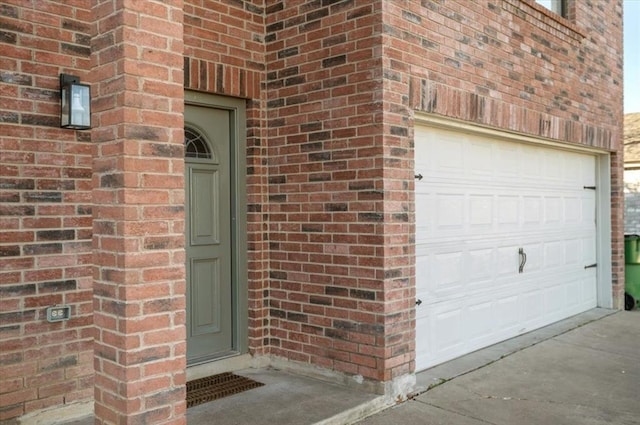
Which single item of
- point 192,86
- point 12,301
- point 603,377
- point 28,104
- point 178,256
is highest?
point 192,86

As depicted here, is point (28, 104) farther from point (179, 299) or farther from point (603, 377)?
point (603, 377)

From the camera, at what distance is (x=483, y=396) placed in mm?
4648

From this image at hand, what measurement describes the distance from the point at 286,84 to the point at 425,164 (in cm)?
138

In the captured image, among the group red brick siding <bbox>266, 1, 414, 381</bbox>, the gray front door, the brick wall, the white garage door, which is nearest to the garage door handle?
the white garage door

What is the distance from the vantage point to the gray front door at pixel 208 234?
185 inches

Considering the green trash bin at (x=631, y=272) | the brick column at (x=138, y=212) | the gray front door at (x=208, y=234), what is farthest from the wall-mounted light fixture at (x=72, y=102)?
the green trash bin at (x=631, y=272)

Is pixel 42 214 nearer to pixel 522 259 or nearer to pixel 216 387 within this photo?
pixel 216 387

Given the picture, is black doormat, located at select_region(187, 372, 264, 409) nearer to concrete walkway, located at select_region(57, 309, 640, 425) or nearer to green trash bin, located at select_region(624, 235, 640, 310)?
concrete walkway, located at select_region(57, 309, 640, 425)

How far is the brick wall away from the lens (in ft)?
11.7

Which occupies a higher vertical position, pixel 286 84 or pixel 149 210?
pixel 286 84

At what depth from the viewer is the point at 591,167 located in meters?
8.37

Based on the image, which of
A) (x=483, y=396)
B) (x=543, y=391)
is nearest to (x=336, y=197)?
(x=483, y=396)

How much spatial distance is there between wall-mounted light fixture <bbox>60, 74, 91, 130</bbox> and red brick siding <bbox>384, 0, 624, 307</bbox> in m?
2.15

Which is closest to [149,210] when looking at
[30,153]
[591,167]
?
[30,153]
